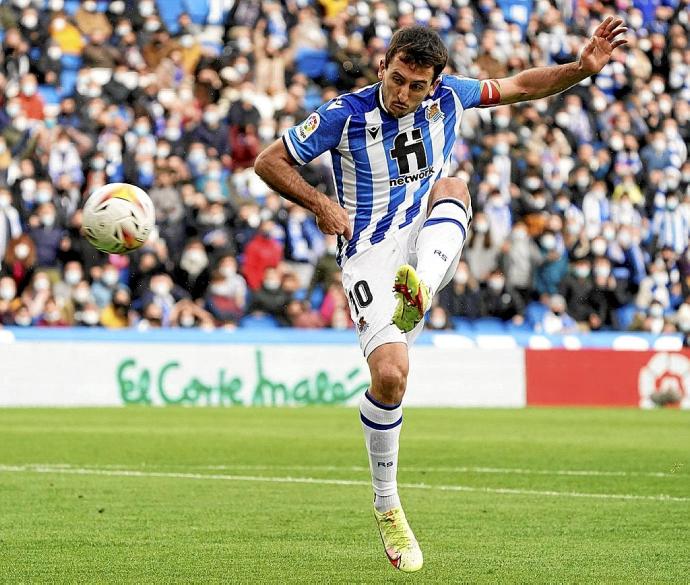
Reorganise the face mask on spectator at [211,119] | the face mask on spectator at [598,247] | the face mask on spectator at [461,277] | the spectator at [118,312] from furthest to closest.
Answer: the face mask on spectator at [598,247]
the face mask on spectator at [211,119]
the face mask on spectator at [461,277]
the spectator at [118,312]

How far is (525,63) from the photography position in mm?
26266

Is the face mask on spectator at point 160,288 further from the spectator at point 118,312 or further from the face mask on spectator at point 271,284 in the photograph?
the face mask on spectator at point 271,284

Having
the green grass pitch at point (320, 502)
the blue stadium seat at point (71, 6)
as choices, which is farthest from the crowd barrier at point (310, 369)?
the blue stadium seat at point (71, 6)

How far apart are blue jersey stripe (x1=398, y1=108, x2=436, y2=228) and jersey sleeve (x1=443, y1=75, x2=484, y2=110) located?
0.20 metres

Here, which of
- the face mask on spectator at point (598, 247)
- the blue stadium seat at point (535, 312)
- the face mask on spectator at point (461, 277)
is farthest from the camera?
the face mask on spectator at point (598, 247)

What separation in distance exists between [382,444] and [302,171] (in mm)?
14470

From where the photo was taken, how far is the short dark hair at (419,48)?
709 cm

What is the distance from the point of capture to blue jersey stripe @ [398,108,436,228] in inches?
298

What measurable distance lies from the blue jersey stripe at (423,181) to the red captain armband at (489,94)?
0.94 ft

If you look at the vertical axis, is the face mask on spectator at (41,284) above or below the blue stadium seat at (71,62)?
below

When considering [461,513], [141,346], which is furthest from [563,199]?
[461,513]

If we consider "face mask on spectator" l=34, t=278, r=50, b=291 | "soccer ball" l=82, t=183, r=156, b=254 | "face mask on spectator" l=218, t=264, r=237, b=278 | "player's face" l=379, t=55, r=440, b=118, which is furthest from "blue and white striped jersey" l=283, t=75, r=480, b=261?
"face mask on spectator" l=218, t=264, r=237, b=278

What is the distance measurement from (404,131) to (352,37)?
1726cm

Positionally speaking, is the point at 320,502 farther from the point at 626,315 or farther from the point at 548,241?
the point at 626,315
